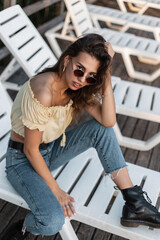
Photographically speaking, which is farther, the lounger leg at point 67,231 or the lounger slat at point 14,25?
the lounger slat at point 14,25

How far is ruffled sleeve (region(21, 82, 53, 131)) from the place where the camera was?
1.60 metres

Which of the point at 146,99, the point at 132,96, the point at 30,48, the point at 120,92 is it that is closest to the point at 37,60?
the point at 30,48

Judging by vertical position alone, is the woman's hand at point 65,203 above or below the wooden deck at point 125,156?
above

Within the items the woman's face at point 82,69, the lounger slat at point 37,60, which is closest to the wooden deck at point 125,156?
the lounger slat at point 37,60

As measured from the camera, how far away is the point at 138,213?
5.59ft

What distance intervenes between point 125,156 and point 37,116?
1508 mm

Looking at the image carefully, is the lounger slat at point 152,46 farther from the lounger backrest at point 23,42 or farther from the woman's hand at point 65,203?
the woman's hand at point 65,203

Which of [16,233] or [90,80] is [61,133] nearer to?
[90,80]

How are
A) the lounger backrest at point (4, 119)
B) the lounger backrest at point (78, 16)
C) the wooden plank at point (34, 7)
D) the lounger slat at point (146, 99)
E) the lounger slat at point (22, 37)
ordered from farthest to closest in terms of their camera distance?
the lounger backrest at point (78, 16), the wooden plank at point (34, 7), the lounger slat at point (22, 37), the lounger slat at point (146, 99), the lounger backrest at point (4, 119)

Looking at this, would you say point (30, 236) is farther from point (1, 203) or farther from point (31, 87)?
point (31, 87)

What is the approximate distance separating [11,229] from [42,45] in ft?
6.37

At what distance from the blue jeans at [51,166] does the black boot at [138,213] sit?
0.19 m

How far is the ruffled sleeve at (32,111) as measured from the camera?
1.60 m

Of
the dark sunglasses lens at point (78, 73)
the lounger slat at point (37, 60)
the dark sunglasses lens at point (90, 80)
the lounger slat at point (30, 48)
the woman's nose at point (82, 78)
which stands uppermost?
the dark sunglasses lens at point (78, 73)
